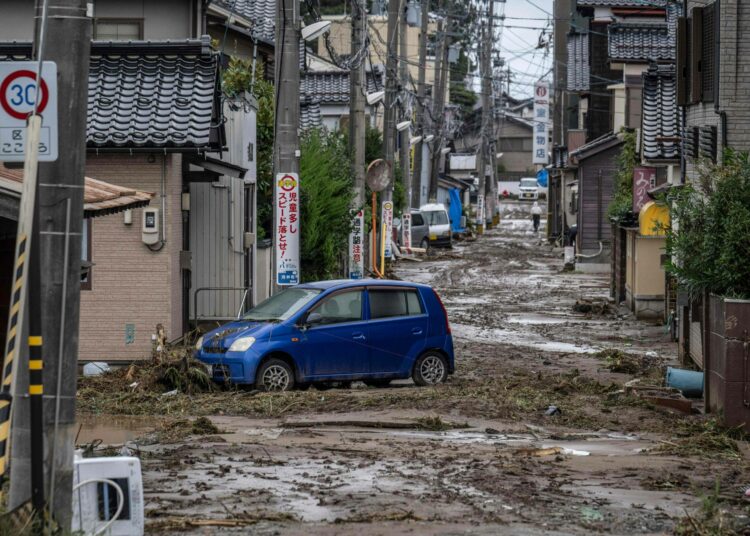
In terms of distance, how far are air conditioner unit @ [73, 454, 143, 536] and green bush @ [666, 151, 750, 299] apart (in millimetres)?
8517

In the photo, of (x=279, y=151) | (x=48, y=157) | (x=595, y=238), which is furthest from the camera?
(x=595, y=238)

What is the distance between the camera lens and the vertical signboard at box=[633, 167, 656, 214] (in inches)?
1196

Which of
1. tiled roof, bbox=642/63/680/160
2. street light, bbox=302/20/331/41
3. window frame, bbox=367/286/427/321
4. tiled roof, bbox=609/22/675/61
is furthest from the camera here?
tiled roof, bbox=609/22/675/61

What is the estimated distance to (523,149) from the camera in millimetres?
126750

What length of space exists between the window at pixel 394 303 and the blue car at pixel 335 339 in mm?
15

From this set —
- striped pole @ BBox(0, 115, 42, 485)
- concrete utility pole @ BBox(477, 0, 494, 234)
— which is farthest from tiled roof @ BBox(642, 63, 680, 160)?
concrete utility pole @ BBox(477, 0, 494, 234)

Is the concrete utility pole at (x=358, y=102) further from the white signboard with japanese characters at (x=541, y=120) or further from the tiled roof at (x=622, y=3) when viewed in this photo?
the white signboard with japanese characters at (x=541, y=120)

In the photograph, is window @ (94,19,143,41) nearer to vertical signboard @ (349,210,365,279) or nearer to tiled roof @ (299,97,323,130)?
vertical signboard @ (349,210,365,279)

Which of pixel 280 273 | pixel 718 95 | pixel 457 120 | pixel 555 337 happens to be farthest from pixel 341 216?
pixel 457 120

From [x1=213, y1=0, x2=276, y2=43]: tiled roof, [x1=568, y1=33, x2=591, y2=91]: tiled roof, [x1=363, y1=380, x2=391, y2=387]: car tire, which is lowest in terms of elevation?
[x1=363, y1=380, x2=391, y2=387]: car tire

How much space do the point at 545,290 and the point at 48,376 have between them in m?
30.7

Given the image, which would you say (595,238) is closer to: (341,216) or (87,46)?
(341,216)

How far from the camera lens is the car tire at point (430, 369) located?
18.1 m

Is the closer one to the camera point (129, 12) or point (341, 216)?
point (129, 12)
